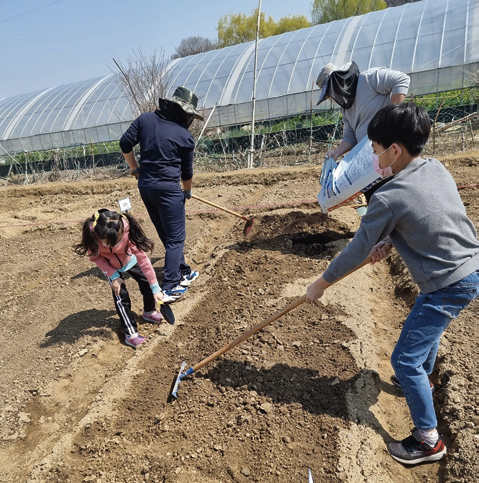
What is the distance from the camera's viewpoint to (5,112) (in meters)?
22.1

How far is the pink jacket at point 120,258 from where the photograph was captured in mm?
3633

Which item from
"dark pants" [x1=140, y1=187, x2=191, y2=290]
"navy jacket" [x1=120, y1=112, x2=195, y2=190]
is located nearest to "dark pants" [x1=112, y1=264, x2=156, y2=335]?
"dark pants" [x1=140, y1=187, x2=191, y2=290]

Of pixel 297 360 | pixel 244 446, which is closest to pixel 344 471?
pixel 244 446

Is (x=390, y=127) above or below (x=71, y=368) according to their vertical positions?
above

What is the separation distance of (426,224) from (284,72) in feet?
50.6

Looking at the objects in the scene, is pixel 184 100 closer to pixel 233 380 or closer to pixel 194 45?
pixel 233 380

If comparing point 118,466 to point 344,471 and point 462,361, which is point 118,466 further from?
point 462,361

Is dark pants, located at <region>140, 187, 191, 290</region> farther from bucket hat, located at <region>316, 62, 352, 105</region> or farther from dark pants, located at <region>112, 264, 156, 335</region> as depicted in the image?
bucket hat, located at <region>316, 62, 352, 105</region>

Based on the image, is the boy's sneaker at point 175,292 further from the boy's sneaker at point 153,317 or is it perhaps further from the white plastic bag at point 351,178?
the white plastic bag at point 351,178

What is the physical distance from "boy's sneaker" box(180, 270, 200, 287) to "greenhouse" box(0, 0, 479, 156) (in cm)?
842

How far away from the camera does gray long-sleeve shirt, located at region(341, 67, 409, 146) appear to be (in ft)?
13.1

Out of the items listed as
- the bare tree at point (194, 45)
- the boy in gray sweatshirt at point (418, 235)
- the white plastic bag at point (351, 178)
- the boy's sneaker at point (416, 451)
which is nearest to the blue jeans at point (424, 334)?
the boy in gray sweatshirt at point (418, 235)

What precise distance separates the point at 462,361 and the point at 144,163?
3.32 metres

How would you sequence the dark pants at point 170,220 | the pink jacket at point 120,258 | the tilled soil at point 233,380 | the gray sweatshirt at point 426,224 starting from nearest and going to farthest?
the gray sweatshirt at point 426,224
the tilled soil at point 233,380
the pink jacket at point 120,258
the dark pants at point 170,220
